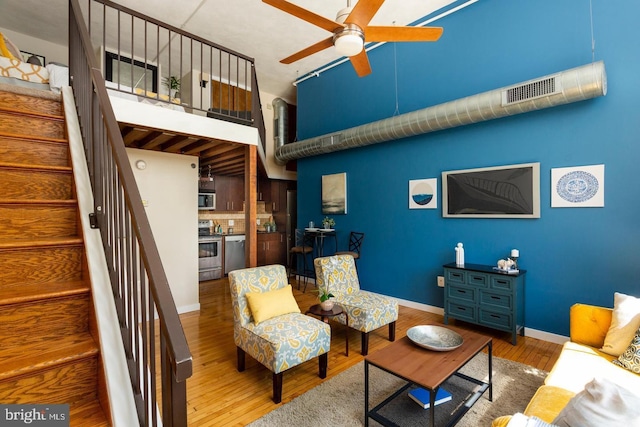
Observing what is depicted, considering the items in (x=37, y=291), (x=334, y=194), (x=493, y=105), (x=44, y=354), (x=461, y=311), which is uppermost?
(x=493, y=105)

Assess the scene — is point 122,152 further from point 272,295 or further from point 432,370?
point 432,370

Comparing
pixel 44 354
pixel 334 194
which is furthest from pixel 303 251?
pixel 44 354

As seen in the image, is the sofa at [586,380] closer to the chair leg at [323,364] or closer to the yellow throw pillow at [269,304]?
the chair leg at [323,364]

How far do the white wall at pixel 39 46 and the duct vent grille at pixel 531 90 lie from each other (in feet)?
22.2

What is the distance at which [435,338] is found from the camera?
7.98 ft

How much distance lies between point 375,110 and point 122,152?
4.42 metres

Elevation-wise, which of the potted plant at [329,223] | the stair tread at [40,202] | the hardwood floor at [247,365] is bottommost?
the hardwood floor at [247,365]

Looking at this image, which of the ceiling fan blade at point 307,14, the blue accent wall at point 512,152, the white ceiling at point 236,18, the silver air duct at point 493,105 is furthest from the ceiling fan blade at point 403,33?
the white ceiling at point 236,18

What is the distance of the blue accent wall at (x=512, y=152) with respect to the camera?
308 centimetres

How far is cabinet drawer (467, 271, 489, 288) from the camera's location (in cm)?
358

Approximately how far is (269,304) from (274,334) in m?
0.38

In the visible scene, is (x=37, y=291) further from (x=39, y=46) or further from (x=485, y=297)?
(x=39, y=46)

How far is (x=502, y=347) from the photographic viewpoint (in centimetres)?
334

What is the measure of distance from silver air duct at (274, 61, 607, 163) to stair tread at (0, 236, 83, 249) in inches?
149
